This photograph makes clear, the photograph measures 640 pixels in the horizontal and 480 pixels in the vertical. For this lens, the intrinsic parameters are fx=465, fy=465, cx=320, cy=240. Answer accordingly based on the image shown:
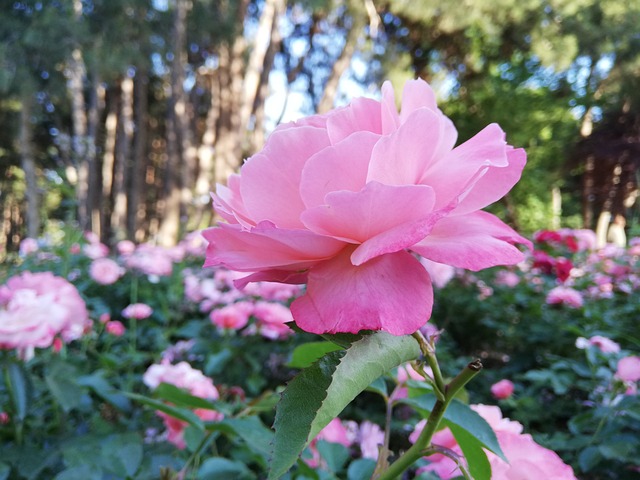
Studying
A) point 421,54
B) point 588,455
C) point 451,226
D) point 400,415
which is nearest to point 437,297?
point 400,415

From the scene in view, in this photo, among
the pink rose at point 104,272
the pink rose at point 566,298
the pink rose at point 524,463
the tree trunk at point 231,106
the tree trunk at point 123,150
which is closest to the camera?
the pink rose at point 524,463

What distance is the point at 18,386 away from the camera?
0.64m

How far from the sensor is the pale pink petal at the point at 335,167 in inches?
9.4

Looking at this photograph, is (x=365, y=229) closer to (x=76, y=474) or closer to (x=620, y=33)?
(x=76, y=474)

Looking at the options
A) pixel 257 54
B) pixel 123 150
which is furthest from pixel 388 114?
pixel 123 150

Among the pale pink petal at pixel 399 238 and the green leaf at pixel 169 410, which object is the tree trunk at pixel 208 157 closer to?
the green leaf at pixel 169 410

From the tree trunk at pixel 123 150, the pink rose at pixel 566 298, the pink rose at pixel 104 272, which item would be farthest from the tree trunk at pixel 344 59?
the pink rose at pixel 566 298

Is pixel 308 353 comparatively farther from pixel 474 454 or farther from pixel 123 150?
pixel 123 150

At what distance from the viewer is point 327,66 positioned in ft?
32.3

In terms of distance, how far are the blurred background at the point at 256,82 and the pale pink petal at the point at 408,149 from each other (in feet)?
11.4

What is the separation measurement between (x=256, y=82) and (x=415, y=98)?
7.25 metres

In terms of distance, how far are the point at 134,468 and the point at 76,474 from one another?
0.06m

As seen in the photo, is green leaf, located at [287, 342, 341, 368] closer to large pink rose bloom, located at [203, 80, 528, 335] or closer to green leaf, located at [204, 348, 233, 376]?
large pink rose bloom, located at [203, 80, 528, 335]

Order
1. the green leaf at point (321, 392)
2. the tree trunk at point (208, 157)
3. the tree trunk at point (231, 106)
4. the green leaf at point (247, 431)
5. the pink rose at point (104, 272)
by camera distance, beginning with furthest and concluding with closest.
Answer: the tree trunk at point (231, 106) → the tree trunk at point (208, 157) → the pink rose at point (104, 272) → the green leaf at point (247, 431) → the green leaf at point (321, 392)
